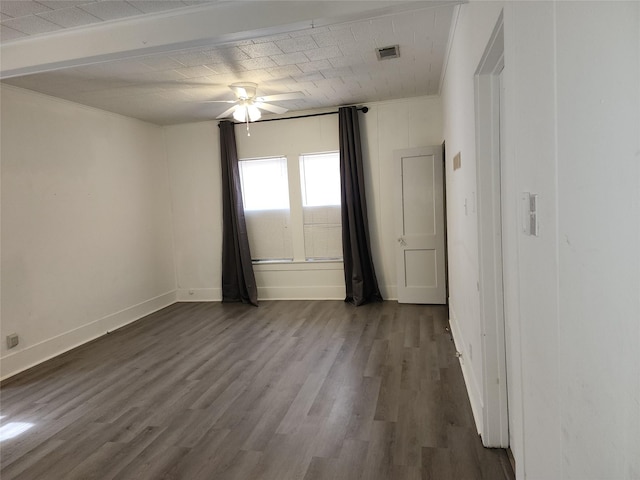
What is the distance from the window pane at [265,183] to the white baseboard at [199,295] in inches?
55.4

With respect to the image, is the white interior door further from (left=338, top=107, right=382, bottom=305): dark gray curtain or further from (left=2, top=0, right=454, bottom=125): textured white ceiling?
(left=2, top=0, right=454, bottom=125): textured white ceiling

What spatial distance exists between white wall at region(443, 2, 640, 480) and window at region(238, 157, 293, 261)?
457cm

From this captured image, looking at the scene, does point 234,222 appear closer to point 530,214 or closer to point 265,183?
point 265,183

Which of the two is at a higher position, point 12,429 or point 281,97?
point 281,97

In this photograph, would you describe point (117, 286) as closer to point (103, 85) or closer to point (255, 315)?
point (255, 315)

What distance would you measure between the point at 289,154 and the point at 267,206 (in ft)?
2.76

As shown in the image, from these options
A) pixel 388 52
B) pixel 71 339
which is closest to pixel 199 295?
pixel 71 339

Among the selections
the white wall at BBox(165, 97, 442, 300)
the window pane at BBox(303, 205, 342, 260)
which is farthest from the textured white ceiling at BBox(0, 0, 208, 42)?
the window pane at BBox(303, 205, 342, 260)

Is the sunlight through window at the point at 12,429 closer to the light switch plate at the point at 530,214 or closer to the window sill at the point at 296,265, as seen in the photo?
the light switch plate at the point at 530,214

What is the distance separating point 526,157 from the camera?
1186 mm

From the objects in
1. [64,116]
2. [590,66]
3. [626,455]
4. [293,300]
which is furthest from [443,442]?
[64,116]

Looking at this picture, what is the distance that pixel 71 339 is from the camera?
14.0 ft

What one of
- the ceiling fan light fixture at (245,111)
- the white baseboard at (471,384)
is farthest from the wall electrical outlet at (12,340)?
the white baseboard at (471,384)

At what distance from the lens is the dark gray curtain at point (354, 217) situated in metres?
5.23
